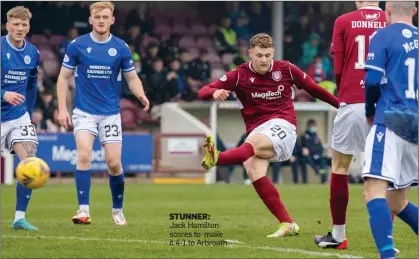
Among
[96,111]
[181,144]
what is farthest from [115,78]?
[181,144]

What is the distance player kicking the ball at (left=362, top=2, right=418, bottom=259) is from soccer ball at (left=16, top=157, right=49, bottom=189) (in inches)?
134

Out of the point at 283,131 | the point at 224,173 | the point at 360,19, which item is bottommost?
the point at 224,173

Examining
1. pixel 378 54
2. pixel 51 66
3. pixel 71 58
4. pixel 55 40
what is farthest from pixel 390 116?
pixel 55 40

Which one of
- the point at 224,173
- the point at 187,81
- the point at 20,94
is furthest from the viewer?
the point at 187,81

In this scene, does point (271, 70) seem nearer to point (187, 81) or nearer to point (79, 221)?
point (79, 221)

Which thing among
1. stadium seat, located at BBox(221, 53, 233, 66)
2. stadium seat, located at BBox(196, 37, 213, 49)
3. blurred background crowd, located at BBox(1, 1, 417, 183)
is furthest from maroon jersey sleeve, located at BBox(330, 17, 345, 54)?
stadium seat, located at BBox(196, 37, 213, 49)

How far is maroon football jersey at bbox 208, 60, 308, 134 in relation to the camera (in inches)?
429

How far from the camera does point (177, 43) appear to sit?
29.0 meters

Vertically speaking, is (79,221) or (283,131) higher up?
(283,131)

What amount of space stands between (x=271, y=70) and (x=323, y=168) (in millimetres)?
14442

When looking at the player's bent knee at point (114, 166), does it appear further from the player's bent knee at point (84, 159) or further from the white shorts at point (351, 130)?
the white shorts at point (351, 130)

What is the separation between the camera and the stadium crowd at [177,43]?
26594 mm

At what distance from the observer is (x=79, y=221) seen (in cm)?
1216

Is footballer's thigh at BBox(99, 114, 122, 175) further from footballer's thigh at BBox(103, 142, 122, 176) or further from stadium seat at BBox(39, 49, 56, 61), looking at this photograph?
stadium seat at BBox(39, 49, 56, 61)
